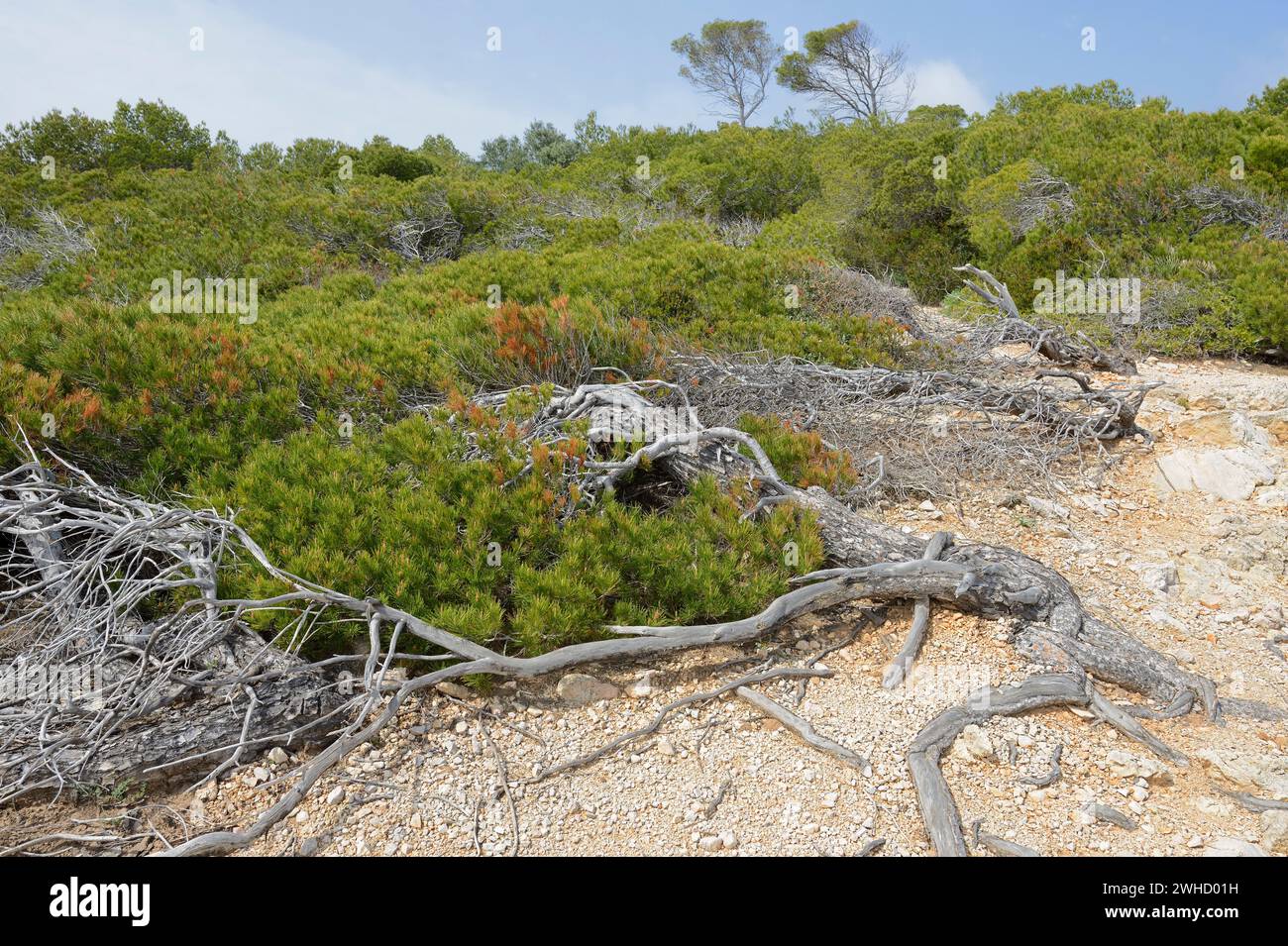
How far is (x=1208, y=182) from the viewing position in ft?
32.8

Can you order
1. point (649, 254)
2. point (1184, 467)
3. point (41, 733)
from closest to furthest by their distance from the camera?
1. point (41, 733)
2. point (1184, 467)
3. point (649, 254)

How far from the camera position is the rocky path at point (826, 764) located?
9.23 feet

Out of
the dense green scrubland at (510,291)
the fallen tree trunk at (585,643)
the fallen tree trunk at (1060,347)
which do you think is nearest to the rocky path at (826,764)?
the fallen tree trunk at (585,643)

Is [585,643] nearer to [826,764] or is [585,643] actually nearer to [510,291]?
[826,764]

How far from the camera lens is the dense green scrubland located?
13.1ft

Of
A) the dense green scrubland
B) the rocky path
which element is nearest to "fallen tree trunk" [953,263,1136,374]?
the dense green scrubland

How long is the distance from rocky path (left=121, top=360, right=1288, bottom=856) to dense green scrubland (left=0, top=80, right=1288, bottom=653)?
0.46 m

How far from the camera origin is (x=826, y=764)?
10.5ft

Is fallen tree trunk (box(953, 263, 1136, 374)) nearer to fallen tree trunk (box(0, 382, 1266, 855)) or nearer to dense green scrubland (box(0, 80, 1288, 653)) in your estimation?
dense green scrubland (box(0, 80, 1288, 653))

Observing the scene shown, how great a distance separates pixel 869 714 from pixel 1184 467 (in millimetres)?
3943

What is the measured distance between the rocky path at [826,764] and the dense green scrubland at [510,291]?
456mm

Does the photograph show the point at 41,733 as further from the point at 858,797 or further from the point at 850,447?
the point at 850,447

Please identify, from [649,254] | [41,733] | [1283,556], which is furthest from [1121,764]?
[649,254]

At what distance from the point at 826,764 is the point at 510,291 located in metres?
6.23
